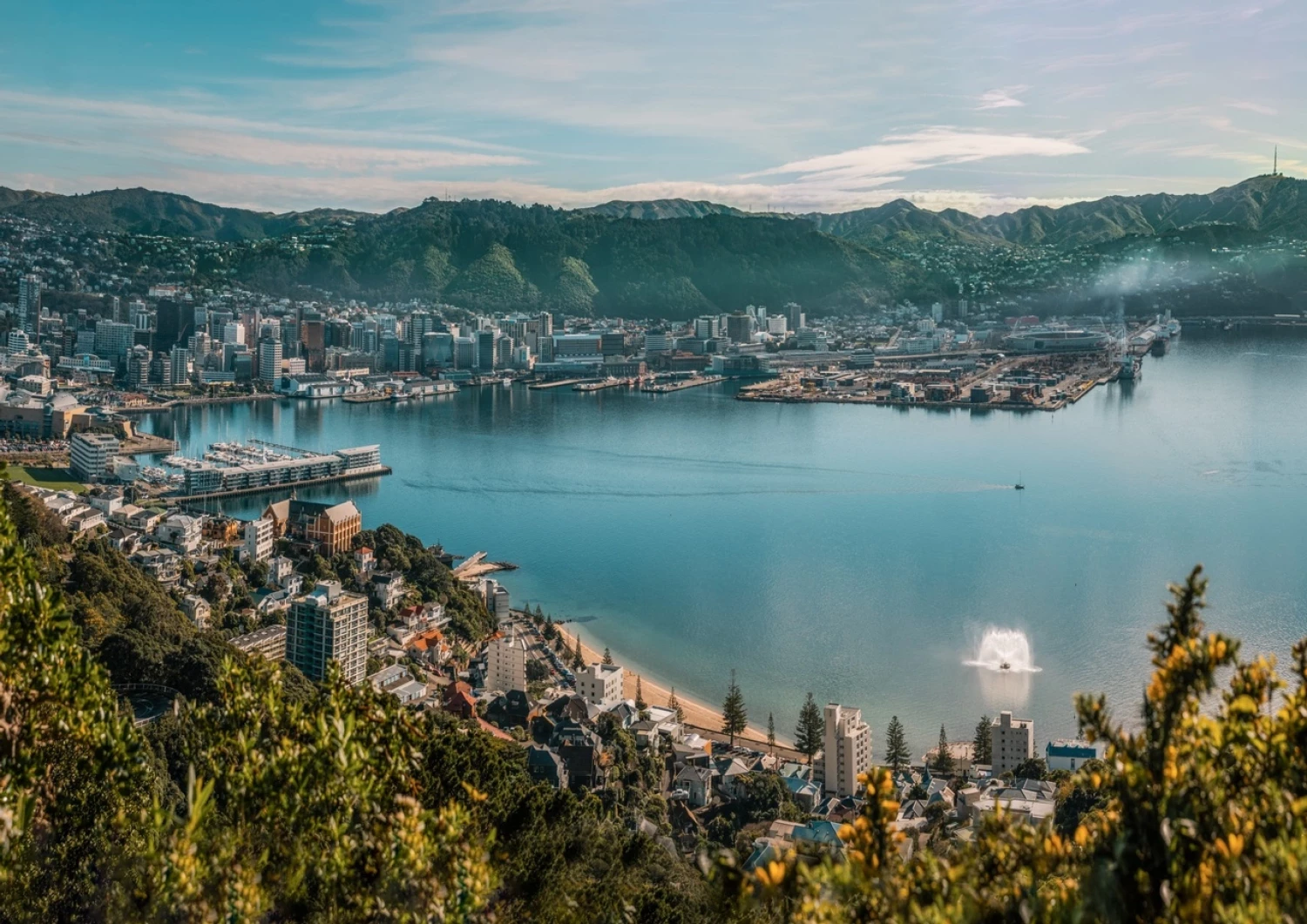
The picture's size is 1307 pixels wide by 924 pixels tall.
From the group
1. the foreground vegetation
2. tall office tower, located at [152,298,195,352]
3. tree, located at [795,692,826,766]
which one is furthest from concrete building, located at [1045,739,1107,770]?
tall office tower, located at [152,298,195,352]

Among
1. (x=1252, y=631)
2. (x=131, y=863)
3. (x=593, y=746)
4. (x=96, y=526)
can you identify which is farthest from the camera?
(x=96, y=526)

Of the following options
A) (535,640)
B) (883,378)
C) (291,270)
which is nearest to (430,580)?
(535,640)

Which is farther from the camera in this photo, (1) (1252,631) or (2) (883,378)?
(2) (883,378)

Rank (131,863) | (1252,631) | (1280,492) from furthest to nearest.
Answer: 1. (1280,492)
2. (1252,631)
3. (131,863)

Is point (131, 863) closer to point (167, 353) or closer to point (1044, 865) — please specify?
point (1044, 865)

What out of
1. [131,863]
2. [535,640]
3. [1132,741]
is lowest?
[535,640]

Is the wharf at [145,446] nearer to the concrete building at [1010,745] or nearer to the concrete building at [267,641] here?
the concrete building at [267,641]
